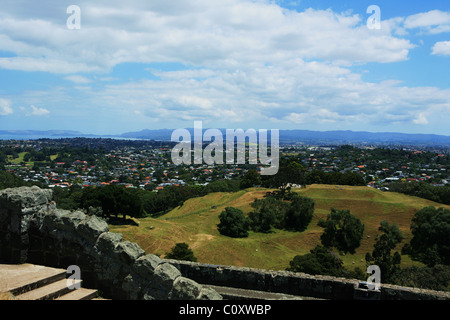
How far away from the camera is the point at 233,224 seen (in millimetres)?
28438

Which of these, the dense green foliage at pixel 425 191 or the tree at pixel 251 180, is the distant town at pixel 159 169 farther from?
the tree at pixel 251 180

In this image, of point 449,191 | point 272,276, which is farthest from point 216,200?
point 272,276

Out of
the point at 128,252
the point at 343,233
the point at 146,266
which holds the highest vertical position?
the point at 128,252

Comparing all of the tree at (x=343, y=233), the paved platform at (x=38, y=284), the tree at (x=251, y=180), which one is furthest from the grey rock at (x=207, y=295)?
the tree at (x=251, y=180)

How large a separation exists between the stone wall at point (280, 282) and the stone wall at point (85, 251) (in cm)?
185

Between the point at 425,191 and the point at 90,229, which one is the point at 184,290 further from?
the point at 425,191

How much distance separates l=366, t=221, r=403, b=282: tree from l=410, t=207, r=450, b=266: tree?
1348mm

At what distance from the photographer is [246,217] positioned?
30.9 metres

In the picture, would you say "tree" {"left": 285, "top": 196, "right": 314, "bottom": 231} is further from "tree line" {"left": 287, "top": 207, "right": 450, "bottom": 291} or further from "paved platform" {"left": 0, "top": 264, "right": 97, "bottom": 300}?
"paved platform" {"left": 0, "top": 264, "right": 97, "bottom": 300}

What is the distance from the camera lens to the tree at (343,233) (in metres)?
26.0

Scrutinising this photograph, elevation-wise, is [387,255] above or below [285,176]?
below

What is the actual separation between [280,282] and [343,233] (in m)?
22.1

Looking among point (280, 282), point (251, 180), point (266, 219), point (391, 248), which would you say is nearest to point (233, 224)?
point (266, 219)
